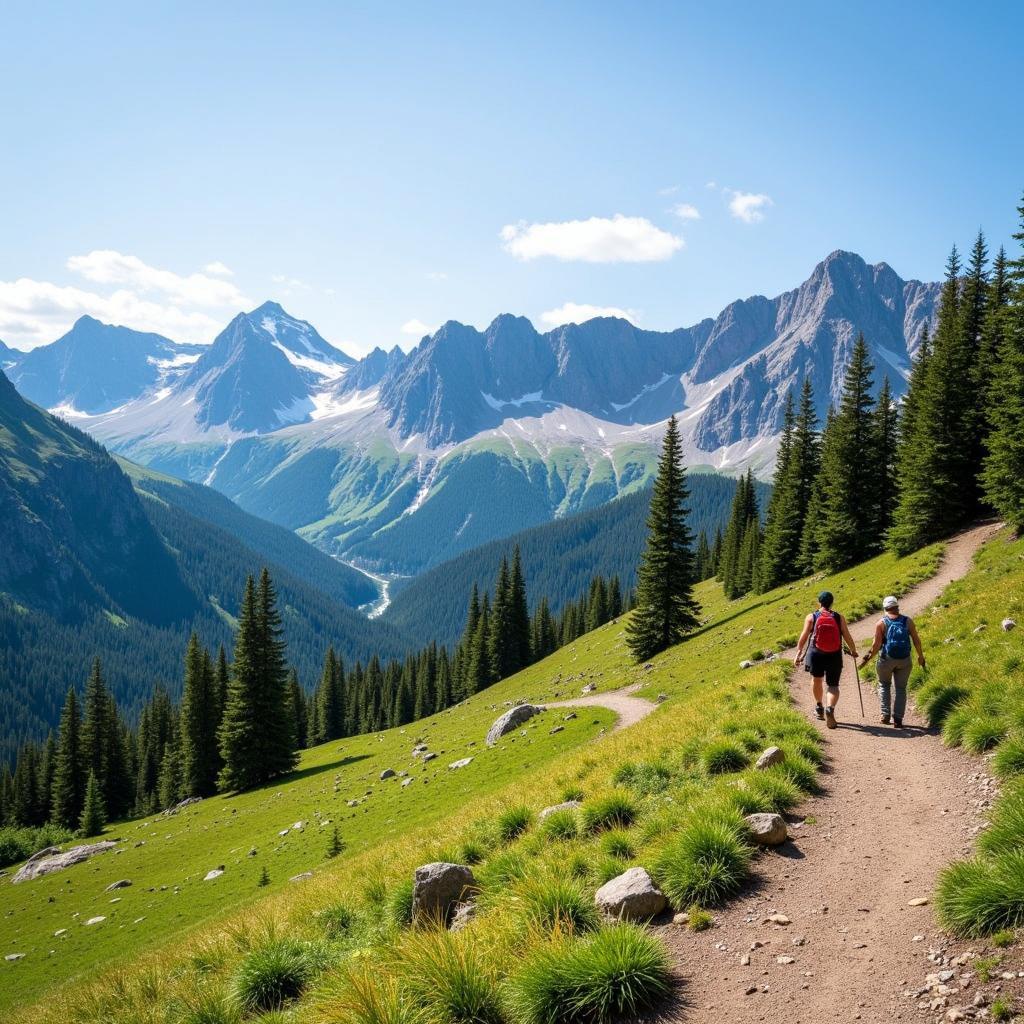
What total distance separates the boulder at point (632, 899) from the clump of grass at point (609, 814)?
9.09 feet

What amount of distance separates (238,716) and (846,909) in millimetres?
54292

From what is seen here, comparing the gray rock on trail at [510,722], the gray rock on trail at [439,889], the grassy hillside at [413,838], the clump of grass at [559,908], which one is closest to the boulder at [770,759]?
the grassy hillside at [413,838]

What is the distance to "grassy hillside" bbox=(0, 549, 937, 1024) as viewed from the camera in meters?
9.20

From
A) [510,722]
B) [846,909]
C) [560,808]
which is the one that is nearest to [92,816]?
[510,722]

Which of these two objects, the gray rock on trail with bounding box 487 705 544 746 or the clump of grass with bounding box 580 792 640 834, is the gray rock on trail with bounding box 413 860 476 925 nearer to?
the clump of grass with bounding box 580 792 640 834

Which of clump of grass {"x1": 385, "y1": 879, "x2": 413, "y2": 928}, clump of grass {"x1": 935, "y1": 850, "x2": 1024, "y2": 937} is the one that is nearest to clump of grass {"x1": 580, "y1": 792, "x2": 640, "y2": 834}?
clump of grass {"x1": 385, "y1": 879, "x2": 413, "y2": 928}

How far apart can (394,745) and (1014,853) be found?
161 feet

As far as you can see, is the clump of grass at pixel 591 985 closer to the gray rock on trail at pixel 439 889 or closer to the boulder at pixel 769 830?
the boulder at pixel 769 830

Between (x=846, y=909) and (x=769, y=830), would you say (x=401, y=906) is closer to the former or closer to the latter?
(x=769, y=830)

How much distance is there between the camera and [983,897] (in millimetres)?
6211

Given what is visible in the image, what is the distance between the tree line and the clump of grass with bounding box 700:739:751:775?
4718 centimetres

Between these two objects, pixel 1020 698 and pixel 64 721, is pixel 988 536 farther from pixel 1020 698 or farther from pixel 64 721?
pixel 64 721

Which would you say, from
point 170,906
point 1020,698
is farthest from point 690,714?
point 170,906

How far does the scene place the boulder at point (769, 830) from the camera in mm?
9023
